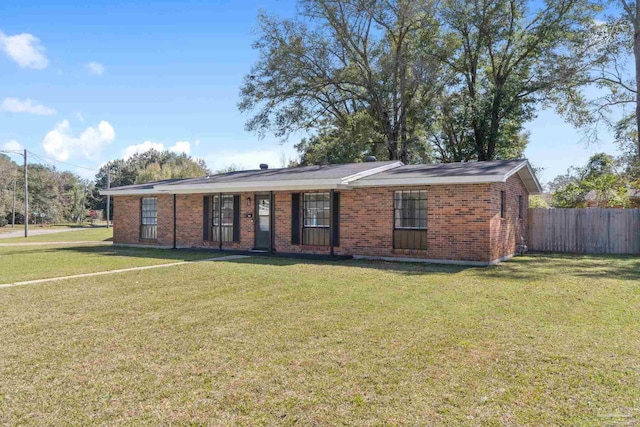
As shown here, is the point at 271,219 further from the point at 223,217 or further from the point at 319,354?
the point at 319,354

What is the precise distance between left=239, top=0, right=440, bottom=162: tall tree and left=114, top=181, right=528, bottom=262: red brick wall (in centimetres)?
1031

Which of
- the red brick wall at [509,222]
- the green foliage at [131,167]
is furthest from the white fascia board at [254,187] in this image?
the green foliage at [131,167]

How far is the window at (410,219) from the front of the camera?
517 inches

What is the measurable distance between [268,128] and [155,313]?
21920mm

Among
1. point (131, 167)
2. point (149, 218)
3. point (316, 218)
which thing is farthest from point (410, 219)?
point (131, 167)

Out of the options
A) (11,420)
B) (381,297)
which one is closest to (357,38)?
(381,297)

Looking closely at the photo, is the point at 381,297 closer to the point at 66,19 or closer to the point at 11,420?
the point at 11,420

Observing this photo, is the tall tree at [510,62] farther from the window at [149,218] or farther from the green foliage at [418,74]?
the window at [149,218]

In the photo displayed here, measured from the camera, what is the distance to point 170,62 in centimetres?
1844

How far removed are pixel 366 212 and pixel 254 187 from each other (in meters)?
3.85

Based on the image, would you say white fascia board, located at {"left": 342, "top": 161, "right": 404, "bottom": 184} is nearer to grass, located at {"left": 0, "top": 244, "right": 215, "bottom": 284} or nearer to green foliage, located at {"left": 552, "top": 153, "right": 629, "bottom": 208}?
grass, located at {"left": 0, "top": 244, "right": 215, "bottom": 284}

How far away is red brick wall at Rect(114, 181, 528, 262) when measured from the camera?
1229 centimetres

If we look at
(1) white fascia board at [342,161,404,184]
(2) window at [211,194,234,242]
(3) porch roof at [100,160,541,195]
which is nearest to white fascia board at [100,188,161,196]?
(3) porch roof at [100,160,541,195]

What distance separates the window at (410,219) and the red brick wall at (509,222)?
1918 mm
